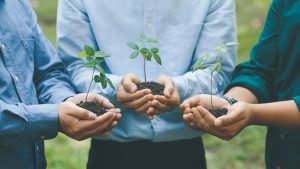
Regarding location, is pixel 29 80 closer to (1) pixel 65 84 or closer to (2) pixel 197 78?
(1) pixel 65 84

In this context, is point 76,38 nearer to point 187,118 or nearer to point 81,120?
point 81,120

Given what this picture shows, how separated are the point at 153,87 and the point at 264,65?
26.7 inches

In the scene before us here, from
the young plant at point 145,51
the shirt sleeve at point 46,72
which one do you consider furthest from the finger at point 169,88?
the shirt sleeve at point 46,72

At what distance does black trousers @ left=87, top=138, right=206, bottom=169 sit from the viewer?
10.5 ft

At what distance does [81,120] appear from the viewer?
2730 mm

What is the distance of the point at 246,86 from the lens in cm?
319

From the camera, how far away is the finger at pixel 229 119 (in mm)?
2789

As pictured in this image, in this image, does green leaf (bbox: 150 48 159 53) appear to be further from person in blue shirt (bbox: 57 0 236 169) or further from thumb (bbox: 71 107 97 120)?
thumb (bbox: 71 107 97 120)

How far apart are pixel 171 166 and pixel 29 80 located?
0.93 m

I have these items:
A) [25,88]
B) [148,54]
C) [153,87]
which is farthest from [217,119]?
[25,88]

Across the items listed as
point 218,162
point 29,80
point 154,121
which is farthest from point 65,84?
point 218,162

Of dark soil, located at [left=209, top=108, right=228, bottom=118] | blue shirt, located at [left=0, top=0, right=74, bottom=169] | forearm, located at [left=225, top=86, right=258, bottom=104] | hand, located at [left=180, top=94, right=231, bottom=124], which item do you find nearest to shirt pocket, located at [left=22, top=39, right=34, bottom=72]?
blue shirt, located at [left=0, top=0, right=74, bottom=169]

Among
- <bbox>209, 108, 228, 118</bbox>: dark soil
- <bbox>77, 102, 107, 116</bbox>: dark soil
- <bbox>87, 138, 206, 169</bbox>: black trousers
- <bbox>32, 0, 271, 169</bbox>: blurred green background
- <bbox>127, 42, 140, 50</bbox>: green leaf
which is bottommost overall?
<bbox>32, 0, 271, 169</bbox>: blurred green background

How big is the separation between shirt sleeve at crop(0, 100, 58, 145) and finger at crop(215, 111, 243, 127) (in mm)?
774
